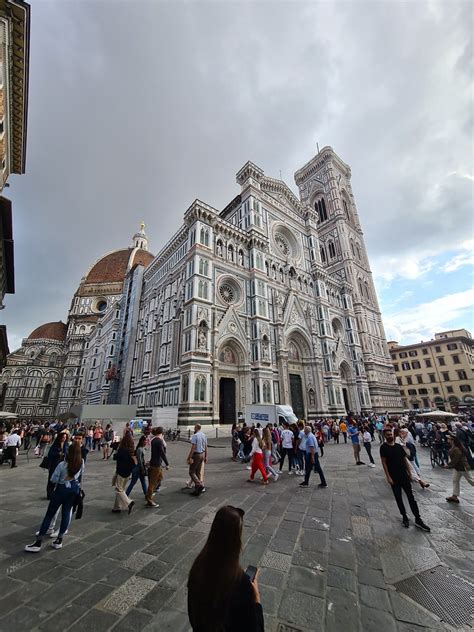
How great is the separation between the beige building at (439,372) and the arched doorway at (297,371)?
31023 mm

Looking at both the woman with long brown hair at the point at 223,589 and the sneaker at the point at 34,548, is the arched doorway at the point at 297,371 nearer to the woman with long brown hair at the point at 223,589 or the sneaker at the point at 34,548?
the sneaker at the point at 34,548

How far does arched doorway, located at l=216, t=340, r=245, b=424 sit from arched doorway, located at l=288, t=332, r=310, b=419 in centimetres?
618

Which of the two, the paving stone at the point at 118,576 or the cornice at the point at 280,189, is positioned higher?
the cornice at the point at 280,189

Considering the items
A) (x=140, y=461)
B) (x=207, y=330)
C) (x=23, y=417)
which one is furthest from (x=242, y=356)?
(x=23, y=417)

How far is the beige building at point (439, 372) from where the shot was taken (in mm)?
42344

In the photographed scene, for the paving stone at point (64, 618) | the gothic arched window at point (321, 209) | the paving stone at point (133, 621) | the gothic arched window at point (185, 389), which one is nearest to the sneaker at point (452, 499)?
the paving stone at point (133, 621)

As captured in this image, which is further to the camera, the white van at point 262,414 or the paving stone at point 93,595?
the white van at point 262,414

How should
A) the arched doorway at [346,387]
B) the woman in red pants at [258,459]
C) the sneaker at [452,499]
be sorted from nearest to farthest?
the sneaker at [452,499] < the woman in red pants at [258,459] < the arched doorway at [346,387]

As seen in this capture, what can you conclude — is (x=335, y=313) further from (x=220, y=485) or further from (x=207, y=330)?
(x=220, y=485)

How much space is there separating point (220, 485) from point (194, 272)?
54.2 feet

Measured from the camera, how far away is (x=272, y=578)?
116 inches

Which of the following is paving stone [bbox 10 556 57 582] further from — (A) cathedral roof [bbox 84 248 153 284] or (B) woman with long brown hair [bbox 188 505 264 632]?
(A) cathedral roof [bbox 84 248 153 284]

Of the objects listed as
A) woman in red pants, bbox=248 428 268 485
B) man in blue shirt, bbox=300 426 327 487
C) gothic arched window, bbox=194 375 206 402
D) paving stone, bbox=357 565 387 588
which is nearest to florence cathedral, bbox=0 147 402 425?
gothic arched window, bbox=194 375 206 402

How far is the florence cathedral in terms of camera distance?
20.9m
